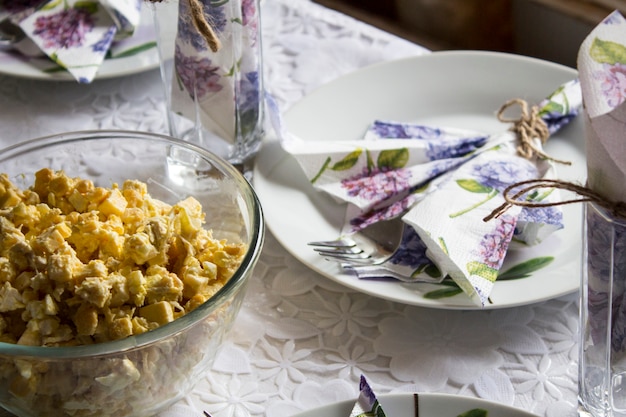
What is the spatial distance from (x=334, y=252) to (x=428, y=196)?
10cm

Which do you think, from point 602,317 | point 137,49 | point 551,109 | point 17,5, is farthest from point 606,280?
point 17,5

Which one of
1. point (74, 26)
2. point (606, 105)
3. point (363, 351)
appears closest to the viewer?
point (606, 105)

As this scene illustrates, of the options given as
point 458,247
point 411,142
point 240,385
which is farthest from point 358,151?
point 240,385

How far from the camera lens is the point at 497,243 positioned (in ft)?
2.43

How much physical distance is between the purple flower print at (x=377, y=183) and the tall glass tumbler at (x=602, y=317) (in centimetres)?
26

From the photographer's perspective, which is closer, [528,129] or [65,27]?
[528,129]

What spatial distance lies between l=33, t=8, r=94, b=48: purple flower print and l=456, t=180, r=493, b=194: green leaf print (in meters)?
0.49

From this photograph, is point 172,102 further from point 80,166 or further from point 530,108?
point 530,108

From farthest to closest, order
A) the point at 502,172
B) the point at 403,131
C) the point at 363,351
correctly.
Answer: the point at 403,131
the point at 502,172
the point at 363,351

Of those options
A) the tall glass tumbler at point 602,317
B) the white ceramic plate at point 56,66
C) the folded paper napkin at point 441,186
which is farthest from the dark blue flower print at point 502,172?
the white ceramic plate at point 56,66

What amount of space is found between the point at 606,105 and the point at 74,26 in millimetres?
711

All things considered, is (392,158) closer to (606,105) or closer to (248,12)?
(248,12)

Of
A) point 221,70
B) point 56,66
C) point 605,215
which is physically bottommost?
point 56,66

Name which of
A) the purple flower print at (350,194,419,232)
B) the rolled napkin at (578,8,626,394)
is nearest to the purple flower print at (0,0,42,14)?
the purple flower print at (350,194,419,232)
